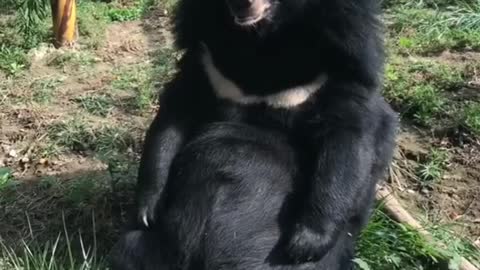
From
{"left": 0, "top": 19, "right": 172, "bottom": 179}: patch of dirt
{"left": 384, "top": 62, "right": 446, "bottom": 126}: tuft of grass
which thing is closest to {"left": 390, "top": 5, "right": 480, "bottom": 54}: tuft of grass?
{"left": 384, "top": 62, "right": 446, "bottom": 126}: tuft of grass

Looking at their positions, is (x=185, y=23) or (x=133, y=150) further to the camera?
(x=133, y=150)

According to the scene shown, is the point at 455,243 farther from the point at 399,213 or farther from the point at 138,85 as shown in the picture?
the point at 138,85

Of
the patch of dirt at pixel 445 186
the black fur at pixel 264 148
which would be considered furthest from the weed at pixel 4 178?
the patch of dirt at pixel 445 186

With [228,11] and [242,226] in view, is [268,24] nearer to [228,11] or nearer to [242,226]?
[228,11]

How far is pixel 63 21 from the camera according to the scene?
575cm

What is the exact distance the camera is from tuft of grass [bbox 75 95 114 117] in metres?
4.98

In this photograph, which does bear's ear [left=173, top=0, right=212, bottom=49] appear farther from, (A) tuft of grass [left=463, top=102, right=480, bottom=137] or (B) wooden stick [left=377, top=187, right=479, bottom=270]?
(A) tuft of grass [left=463, top=102, right=480, bottom=137]

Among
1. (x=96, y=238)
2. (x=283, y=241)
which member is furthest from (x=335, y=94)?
(x=96, y=238)

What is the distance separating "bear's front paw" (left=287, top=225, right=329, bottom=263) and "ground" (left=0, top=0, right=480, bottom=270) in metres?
0.58

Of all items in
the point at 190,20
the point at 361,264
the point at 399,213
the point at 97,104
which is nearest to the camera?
the point at 190,20

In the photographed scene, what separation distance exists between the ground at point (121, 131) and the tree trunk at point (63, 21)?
0.10 meters

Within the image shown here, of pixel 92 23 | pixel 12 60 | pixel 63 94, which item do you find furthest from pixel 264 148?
pixel 92 23

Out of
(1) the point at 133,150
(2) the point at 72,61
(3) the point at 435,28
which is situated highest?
(1) the point at 133,150

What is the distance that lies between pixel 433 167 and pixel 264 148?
1.45 meters
